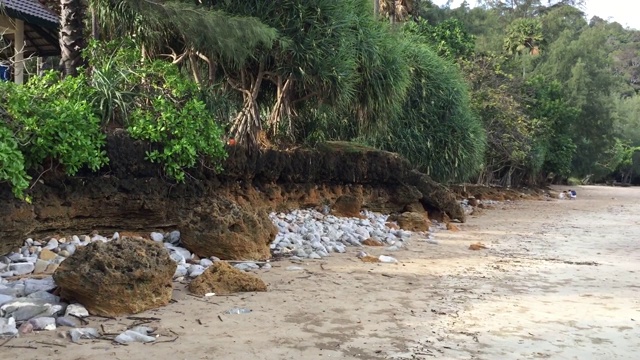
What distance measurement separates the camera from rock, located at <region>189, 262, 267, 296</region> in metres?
5.98

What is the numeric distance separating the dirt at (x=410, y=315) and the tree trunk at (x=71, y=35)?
4607 mm

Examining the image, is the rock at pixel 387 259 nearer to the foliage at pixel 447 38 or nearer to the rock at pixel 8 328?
the rock at pixel 8 328

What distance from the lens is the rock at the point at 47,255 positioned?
Result: 6.57m

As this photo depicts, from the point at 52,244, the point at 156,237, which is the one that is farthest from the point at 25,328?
the point at 156,237

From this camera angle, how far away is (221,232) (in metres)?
7.43

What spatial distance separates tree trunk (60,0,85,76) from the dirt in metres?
4.61

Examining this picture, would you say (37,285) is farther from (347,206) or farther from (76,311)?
(347,206)

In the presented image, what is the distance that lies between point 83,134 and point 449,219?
33.0 feet

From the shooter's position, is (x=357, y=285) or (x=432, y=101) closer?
(x=357, y=285)

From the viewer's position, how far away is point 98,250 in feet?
17.2

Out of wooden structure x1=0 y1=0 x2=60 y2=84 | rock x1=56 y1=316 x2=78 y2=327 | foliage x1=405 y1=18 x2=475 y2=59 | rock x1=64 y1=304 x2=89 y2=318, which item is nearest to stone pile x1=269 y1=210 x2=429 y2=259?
rock x1=64 y1=304 x2=89 y2=318

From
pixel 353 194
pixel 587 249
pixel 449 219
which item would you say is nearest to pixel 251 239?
pixel 353 194

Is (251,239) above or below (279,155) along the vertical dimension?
below

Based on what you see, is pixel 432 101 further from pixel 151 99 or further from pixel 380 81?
pixel 151 99
